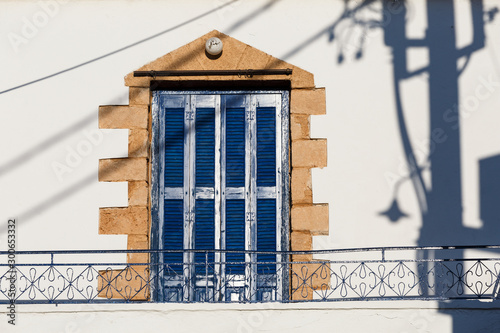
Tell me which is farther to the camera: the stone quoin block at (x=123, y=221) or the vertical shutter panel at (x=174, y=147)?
the vertical shutter panel at (x=174, y=147)

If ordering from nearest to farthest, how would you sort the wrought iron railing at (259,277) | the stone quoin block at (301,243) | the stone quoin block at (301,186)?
the wrought iron railing at (259,277) < the stone quoin block at (301,243) < the stone quoin block at (301,186)

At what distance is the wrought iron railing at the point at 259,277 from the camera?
9.92 metres

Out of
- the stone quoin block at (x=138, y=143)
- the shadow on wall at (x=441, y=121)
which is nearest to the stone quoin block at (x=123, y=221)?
the stone quoin block at (x=138, y=143)

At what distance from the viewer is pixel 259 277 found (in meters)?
10.4

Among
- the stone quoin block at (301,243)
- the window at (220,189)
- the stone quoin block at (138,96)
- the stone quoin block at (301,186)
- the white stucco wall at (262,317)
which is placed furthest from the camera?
the stone quoin block at (138,96)

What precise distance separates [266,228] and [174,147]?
1569 millimetres

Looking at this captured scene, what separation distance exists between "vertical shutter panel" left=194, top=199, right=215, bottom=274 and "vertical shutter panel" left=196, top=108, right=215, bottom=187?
0.27 meters

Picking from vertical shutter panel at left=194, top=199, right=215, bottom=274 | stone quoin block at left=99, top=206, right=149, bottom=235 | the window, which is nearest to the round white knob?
the window

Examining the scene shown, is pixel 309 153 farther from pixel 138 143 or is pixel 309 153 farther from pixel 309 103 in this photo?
pixel 138 143

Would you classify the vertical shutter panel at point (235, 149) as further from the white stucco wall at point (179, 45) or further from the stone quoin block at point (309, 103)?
the white stucco wall at point (179, 45)

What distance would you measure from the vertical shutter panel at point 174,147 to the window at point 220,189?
13 millimetres

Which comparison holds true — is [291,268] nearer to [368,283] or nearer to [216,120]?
[368,283]

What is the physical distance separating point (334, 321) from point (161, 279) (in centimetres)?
248

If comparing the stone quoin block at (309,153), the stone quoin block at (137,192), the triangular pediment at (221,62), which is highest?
the triangular pediment at (221,62)
